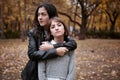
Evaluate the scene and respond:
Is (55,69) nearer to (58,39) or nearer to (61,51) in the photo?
(61,51)

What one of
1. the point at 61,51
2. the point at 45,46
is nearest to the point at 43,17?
the point at 45,46

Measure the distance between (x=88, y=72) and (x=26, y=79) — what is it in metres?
7.00

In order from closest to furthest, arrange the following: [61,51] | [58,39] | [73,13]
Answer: [61,51] → [58,39] → [73,13]

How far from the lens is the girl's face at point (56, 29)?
320 centimetres

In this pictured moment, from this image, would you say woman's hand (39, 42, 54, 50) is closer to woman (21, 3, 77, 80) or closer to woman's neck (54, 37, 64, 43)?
woman (21, 3, 77, 80)

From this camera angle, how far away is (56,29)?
319 cm

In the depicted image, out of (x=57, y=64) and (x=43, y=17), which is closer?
(x=57, y=64)

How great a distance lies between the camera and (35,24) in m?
3.38

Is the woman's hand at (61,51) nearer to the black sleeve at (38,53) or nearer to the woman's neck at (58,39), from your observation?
the black sleeve at (38,53)

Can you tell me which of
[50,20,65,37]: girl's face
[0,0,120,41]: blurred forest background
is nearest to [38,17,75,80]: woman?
[50,20,65,37]: girl's face

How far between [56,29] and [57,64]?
0.39 metres

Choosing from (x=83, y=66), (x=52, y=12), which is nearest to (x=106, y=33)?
(x=83, y=66)

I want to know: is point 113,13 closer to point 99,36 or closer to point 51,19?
point 99,36

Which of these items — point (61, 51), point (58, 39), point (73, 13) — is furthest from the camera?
point (73, 13)
